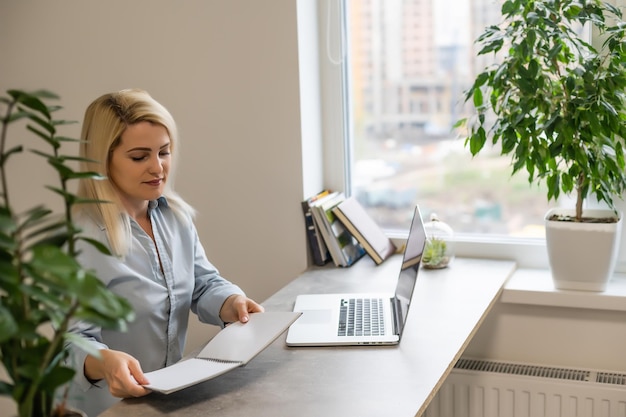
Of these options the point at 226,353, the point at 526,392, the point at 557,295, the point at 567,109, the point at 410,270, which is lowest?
the point at 526,392

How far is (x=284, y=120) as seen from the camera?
2.73 metres

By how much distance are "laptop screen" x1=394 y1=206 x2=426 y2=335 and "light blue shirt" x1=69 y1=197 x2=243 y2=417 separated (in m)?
0.42

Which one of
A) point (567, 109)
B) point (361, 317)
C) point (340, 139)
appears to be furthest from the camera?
point (340, 139)

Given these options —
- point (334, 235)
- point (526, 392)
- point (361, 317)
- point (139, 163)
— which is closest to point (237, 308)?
point (361, 317)

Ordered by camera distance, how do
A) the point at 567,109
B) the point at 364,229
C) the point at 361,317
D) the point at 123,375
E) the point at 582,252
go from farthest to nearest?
the point at 364,229 → the point at 582,252 → the point at 567,109 → the point at 361,317 → the point at 123,375

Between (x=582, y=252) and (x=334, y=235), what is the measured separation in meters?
0.76

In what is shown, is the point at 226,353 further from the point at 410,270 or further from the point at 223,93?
the point at 223,93

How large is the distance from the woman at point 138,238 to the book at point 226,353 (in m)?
0.08

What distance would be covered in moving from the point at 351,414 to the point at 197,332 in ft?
4.88

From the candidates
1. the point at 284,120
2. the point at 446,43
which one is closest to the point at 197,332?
the point at 284,120

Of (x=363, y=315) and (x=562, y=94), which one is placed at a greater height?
(x=562, y=94)

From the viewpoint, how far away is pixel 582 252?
2.40 m

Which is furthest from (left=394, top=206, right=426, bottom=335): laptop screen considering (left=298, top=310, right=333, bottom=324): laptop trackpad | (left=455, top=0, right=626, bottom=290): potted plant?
(left=455, top=0, right=626, bottom=290): potted plant

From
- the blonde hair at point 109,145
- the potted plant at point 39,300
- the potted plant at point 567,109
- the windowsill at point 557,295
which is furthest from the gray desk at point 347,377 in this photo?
the potted plant at point 39,300
